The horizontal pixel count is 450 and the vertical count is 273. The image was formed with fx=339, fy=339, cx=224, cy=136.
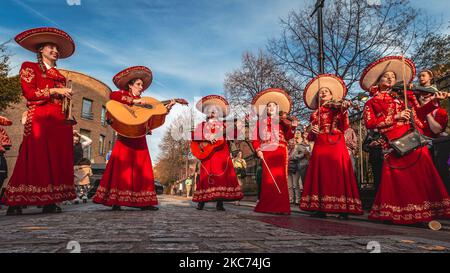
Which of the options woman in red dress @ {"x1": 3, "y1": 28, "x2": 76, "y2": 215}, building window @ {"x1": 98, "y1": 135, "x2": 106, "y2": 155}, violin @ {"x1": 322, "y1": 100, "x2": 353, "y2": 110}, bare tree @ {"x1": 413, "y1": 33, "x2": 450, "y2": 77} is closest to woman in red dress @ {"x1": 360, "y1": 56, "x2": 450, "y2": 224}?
violin @ {"x1": 322, "y1": 100, "x2": 353, "y2": 110}

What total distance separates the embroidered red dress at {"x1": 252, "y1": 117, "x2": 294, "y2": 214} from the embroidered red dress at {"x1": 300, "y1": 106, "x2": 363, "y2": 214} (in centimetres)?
50

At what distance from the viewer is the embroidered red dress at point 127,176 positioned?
6.02 m

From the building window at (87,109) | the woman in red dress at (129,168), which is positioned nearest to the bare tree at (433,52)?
the woman in red dress at (129,168)

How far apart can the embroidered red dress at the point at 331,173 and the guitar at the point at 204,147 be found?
2.16m

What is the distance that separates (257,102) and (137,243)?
517cm

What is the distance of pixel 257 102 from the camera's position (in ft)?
23.1

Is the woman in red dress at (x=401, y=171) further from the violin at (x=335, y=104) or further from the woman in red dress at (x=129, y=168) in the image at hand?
the woman in red dress at (x=129, y=168)

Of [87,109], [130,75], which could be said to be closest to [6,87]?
[130,75]

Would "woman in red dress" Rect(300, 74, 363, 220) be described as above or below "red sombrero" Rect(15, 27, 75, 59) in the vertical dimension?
below

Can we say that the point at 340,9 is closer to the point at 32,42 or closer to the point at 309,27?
the point at 309,27

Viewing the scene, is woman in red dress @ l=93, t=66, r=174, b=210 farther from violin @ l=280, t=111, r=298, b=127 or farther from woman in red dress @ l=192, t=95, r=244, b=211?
violin @ l=280, t=111, r=298, b=127

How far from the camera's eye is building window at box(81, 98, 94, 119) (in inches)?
1210
